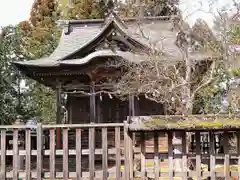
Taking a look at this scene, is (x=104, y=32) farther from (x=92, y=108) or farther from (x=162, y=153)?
(x=162, y=153)

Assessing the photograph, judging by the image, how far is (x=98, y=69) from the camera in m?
15.8

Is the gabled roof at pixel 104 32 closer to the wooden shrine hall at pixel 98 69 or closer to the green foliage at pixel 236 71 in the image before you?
the wooden shrine hall at pixel 98 69

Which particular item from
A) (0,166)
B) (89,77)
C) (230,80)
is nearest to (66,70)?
(89,77)

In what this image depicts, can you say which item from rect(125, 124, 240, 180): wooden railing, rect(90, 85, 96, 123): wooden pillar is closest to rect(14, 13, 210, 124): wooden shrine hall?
rect(90, 85, 96, 123): wooden pillar

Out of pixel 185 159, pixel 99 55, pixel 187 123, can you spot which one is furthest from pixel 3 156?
pixel 99 55

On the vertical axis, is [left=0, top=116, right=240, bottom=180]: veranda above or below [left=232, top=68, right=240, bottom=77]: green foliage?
below

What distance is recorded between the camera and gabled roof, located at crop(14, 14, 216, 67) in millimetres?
15605

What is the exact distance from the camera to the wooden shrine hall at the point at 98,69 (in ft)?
51.1

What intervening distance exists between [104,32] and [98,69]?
1.62 m

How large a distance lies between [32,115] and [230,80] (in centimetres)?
1319

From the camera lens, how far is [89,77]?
54.2 feet

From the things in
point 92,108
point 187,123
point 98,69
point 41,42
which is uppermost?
point 41,42

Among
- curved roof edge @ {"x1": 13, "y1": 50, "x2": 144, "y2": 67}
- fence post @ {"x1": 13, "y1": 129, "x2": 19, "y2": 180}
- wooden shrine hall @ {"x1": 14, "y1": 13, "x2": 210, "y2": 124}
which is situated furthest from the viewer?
wooden shrine hall @ {"x1": 14, "y1": 13, "x2": 210, "y2": 124}

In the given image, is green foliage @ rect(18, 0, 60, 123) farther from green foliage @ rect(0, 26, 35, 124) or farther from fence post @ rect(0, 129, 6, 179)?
fence post @ rect(0, 129, 6, 179)
